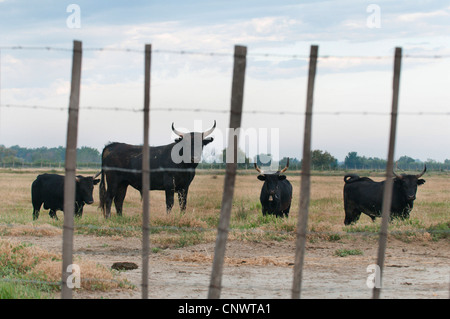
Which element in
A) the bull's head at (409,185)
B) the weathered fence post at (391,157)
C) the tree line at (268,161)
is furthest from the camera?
the tree line at (268,161)

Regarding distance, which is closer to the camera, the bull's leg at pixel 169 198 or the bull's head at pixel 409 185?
the bull's head at pixel 409 185

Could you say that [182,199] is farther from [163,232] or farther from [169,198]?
[163,232]

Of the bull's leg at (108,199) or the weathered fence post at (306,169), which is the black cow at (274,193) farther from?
the weathered fence post at (306,169)

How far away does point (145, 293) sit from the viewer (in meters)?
5.92

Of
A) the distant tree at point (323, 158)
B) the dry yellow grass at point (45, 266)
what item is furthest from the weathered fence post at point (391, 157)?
the distant tree at point (323, 158)

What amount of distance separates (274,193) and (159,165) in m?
3.42

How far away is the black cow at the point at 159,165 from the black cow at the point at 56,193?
0.46m

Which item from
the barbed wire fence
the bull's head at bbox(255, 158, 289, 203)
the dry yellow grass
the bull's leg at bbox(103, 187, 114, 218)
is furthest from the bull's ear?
the barbed wire fence

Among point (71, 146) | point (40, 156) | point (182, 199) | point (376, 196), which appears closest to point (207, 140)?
point (182, 199)

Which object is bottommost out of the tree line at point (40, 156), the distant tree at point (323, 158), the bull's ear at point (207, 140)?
the tree line at point (40, 156)

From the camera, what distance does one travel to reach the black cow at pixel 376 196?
1441cm

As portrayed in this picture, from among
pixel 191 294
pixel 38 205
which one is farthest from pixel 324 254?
pixel 38 205

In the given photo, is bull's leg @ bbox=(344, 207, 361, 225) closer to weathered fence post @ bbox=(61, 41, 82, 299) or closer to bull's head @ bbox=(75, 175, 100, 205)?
bull's head @ bbox=(75, 175, 100, 205)

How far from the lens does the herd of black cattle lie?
14922mm
